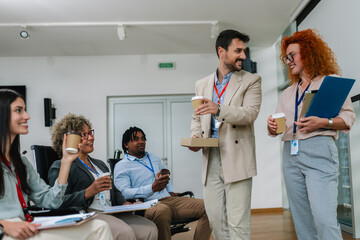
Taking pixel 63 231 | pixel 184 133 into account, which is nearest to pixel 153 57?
pixel 184 133

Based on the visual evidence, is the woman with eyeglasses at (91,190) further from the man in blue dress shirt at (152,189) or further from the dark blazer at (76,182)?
the man in blue dress shirt at (152,189)

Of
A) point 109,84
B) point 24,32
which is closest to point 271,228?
point 109,84

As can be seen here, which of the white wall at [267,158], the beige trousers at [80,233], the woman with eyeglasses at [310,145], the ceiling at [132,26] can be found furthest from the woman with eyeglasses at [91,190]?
the white wall at [267,158]

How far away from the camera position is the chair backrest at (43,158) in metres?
2.46

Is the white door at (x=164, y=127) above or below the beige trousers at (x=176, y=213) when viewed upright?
above

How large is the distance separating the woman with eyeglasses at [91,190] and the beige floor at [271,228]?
188 cm

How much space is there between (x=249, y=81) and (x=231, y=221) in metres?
0.83

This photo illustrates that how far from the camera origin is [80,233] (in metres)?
1.48

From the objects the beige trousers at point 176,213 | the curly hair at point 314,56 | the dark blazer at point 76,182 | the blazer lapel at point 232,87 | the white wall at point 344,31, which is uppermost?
the white wall at point 344,31

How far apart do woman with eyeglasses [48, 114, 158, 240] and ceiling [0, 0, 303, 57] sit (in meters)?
2.14

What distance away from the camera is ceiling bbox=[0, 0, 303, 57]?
416 cm

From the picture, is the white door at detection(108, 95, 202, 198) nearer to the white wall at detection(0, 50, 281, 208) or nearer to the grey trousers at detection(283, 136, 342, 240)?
the white wall at detection(0, 50, 281, 208)

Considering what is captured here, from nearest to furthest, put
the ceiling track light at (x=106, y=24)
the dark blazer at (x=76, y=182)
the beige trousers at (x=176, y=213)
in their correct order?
the dark blazer at (x=76, y=182), the beige trousers at (x=176, y=213), the ceiling track light at (x=106, y=24)

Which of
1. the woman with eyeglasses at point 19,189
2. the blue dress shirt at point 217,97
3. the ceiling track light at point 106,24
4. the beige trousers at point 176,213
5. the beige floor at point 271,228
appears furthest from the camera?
the ceiling track light at point 106,24
